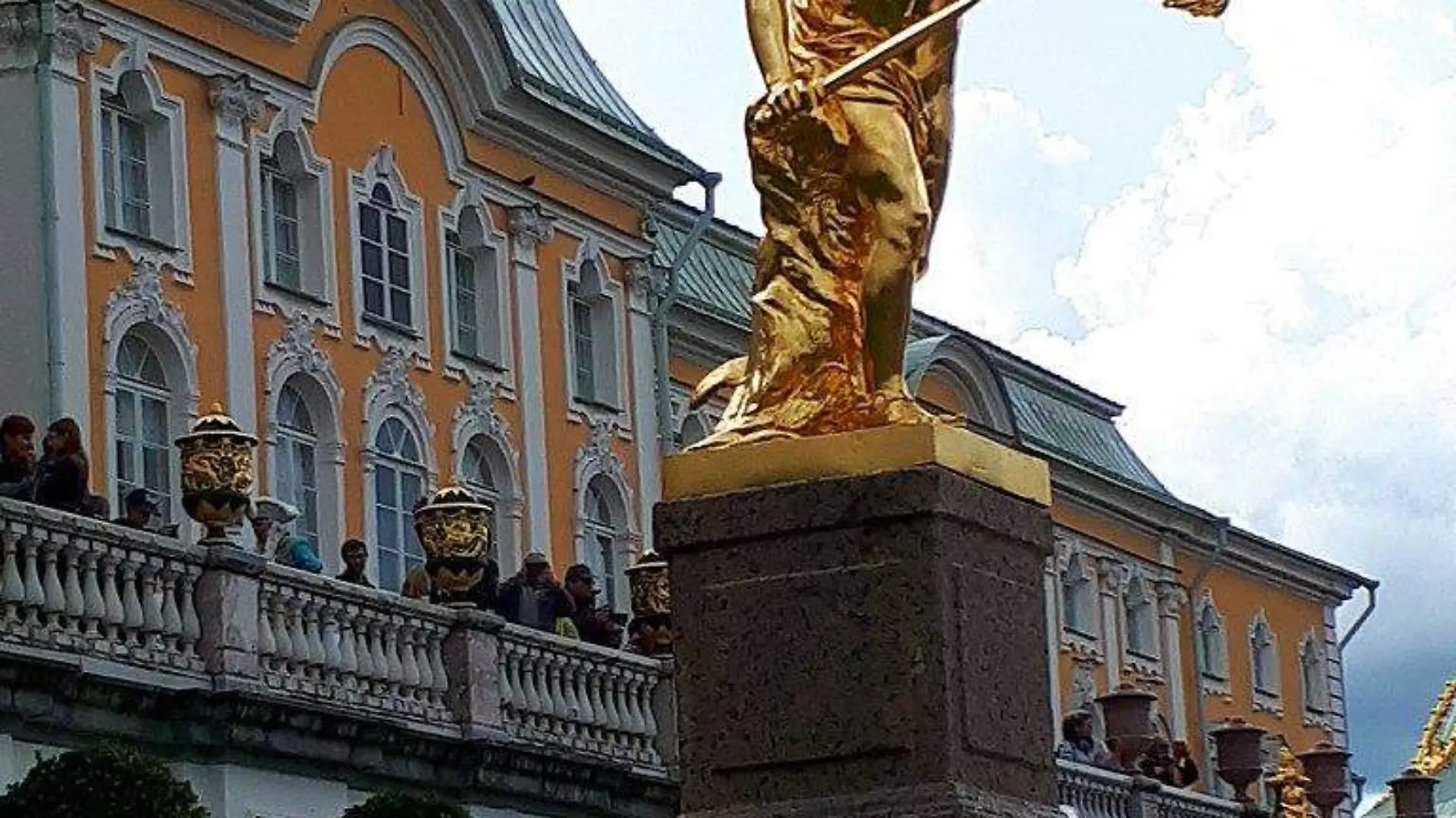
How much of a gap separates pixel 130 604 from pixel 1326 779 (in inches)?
723

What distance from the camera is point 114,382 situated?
97.8ft

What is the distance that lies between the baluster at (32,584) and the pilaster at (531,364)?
1490cm

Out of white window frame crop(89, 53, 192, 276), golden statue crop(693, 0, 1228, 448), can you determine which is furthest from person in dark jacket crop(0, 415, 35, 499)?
golden statue crop(693, 0, 1228, 448)

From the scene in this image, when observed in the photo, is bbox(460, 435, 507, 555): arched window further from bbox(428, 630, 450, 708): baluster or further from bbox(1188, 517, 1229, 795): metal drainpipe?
bbox(1188, 517, 1229, 795): metal drainpipe

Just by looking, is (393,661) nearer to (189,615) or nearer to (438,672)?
(438,672)

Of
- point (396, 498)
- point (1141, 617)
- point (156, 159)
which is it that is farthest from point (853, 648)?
point (1141, 617)

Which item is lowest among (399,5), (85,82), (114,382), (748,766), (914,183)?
(748,766)

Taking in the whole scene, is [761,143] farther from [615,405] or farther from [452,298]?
[615,405]

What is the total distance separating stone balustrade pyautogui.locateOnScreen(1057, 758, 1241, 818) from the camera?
111ft

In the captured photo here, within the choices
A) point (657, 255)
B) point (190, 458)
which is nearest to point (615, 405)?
point (657, 255)

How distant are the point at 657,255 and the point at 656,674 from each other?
1198cm

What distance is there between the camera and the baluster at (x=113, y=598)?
22.4 meters

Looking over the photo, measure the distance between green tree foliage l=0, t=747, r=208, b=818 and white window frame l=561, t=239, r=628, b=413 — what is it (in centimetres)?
1873

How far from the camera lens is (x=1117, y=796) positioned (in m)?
35.6
